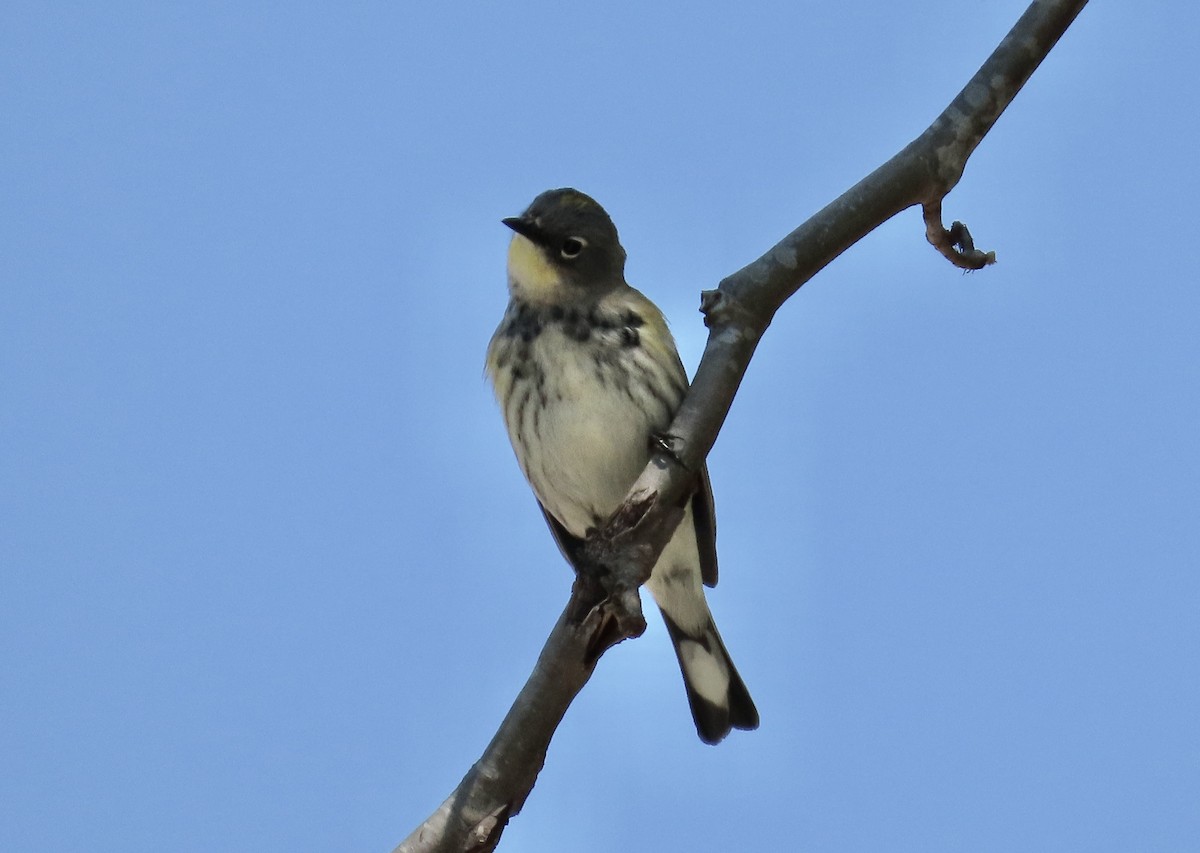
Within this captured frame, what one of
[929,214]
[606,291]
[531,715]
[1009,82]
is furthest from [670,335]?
[531,715]

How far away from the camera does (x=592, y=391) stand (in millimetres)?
4785

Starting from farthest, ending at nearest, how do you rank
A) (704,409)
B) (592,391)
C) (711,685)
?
(711,685) < (592,391) < (704,409)

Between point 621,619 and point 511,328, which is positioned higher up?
point 511,328

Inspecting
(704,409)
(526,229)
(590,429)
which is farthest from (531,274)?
(704,409)

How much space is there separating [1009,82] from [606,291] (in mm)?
1675

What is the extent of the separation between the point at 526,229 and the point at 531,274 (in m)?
0.19

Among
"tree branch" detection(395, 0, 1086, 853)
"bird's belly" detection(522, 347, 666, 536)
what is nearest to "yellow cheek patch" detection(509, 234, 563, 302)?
"bird's belly" detection(522, 347, 666, 536)

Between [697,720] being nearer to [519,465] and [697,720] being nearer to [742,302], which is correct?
[519,465]

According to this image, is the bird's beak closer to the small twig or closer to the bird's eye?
the bird's eye

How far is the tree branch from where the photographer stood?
11.2 ft

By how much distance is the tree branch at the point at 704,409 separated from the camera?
3.41 metres

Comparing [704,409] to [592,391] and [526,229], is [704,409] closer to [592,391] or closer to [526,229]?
[592,391]

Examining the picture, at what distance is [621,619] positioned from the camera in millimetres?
3566

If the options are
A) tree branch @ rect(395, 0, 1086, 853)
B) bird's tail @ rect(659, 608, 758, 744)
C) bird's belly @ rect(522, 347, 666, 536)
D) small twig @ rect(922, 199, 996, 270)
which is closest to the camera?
tree branch @ rect(395, 0, 1086, 853)
